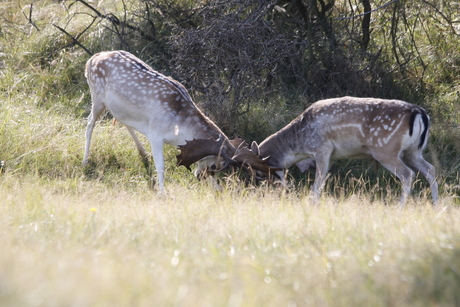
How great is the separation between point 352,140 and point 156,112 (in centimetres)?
251

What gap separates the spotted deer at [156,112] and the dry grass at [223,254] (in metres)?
1.43

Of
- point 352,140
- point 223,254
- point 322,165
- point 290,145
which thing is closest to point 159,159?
point 290,145

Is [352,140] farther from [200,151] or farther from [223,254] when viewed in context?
[223,254]

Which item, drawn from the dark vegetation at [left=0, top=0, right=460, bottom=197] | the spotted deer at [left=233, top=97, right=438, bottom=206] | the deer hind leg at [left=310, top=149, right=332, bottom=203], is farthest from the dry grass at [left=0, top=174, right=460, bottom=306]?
the dark vegetation at [left=0, top=0, right=460, bottom=197]

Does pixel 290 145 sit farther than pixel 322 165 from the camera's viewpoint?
Yes

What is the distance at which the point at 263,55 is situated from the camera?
366 inches

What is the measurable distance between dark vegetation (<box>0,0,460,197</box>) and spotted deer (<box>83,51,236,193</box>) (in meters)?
1.11

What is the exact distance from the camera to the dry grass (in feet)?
11.3

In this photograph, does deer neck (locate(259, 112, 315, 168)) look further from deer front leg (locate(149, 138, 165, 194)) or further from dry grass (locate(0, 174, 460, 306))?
dry grass (locate(0, 174, 460, 306))

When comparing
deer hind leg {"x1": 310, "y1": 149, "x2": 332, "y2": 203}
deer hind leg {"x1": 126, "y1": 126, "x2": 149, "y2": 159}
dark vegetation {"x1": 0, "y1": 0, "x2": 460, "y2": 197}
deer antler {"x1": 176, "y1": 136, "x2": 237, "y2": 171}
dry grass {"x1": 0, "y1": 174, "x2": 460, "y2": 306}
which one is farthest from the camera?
dark vegetation {"x1": 0, "y1": 0, "x2": 460, "y2": 197}

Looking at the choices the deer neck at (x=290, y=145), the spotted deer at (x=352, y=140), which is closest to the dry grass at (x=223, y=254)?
the spotted deer at (x=352, y=140)

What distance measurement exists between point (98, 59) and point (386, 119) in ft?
13.6

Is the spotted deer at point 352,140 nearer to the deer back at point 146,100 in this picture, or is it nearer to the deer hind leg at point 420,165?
the deer hind leg at point 420,165

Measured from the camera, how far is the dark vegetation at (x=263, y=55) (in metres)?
9.34
